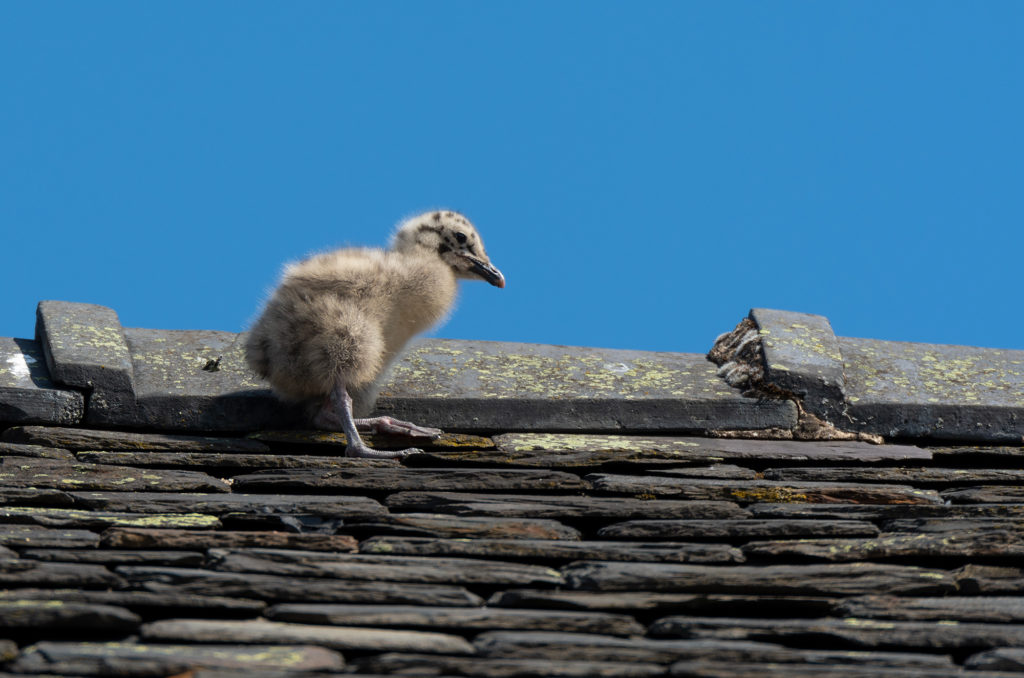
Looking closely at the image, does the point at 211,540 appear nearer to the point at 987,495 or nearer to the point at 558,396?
the point at 558,396

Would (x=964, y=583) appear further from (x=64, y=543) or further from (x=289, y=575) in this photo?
(x=64, y=543)

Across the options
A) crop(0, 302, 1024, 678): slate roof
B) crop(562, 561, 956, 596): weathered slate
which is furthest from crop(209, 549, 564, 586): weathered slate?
crop(562, 561, 956, 596): weathered slate

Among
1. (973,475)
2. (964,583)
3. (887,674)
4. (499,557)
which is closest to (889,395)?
(973,475)

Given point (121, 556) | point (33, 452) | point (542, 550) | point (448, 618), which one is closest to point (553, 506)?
point (542, 550)

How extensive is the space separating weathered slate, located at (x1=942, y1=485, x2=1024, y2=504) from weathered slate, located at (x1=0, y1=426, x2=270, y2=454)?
2526mm

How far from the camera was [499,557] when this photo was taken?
3.69 m

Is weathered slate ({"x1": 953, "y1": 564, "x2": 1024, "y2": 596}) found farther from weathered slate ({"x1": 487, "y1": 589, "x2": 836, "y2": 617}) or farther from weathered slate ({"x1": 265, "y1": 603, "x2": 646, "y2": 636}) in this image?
weathered slate ({"x1": 265, "y1": 603, "x2": 646, "y2": 636})

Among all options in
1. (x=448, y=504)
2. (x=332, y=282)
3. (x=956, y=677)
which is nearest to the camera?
(x=956, y=677)

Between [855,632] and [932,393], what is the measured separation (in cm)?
279

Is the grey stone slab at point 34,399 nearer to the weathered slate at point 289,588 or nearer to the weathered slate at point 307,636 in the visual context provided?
the weathered slate at point 289,588

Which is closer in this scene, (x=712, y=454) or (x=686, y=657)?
(x=686, y=657)

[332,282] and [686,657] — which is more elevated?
[332,282]

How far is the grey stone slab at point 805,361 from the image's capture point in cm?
559

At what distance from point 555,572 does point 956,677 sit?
44.1 inches
